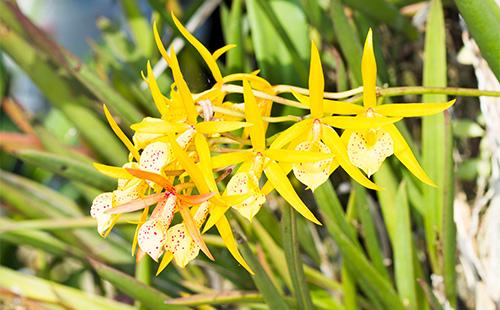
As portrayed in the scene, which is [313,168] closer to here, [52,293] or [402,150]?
[402,150]

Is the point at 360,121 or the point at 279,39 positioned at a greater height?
the point at 279,39

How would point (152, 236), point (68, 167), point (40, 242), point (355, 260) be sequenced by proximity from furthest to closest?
1. point (40, 242)
2. point (68, 167)
3. point (355, 260)
4. point (152, 236)

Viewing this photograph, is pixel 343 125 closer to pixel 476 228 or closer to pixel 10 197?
pixel 476 228

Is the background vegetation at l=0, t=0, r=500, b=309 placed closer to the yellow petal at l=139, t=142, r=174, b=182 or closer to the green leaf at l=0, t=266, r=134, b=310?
the green leaf at l=0, t=266, r=134, b=310

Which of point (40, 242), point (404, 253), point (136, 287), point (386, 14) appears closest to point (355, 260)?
point (404, 253)

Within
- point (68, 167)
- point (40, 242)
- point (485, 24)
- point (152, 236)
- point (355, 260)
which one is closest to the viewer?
point (152, 236)

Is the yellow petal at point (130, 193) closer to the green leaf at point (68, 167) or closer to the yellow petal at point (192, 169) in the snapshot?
the yellow petal at point (192, 169)
